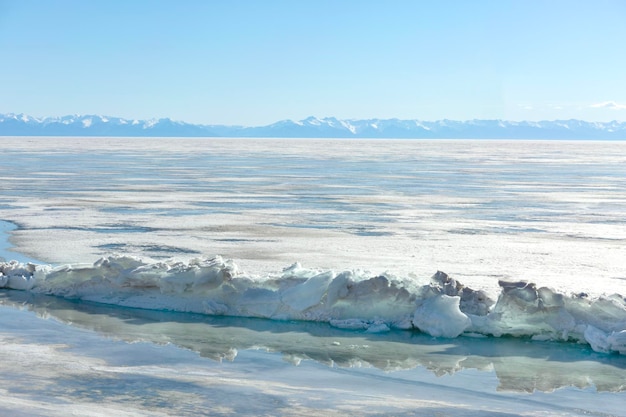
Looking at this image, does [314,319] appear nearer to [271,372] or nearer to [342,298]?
[342,298]

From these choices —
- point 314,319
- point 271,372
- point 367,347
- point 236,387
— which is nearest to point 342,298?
point 314,319

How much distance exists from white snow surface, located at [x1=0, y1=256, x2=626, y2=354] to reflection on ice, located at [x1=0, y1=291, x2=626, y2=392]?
0.49 feet

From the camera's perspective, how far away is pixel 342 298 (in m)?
7.53

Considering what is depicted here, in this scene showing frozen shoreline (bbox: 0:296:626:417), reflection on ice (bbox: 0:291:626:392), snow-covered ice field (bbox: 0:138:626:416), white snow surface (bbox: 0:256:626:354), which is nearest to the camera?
frozen shoreline (bbox: 0:296:626:417)

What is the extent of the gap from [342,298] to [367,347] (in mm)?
1001

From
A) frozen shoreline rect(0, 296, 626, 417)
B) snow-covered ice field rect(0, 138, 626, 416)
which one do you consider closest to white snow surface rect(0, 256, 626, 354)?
snow-covered ice field rect(0, 138, 626, 416)

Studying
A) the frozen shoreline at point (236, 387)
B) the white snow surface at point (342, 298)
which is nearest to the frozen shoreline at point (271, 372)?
the frozen shoreline at point (236, 387)

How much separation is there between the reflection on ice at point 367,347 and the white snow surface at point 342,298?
15 centimetres

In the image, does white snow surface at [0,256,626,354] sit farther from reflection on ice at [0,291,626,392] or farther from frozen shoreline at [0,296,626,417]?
frozen shoreline at [0,296,626,417]

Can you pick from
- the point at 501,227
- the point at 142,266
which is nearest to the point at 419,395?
the point at 142,266

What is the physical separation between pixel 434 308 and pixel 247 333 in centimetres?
166

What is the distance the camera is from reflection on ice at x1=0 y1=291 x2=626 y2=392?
5.89m

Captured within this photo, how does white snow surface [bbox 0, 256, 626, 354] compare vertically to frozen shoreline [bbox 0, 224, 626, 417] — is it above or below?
above

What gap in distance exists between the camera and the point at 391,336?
695 centimetres
